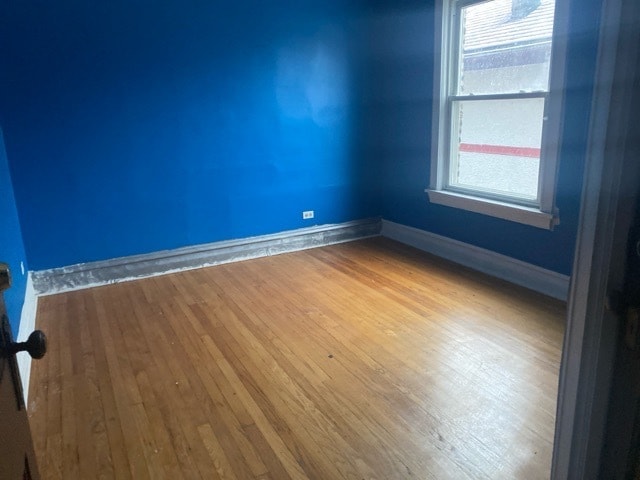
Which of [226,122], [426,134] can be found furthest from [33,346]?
[426,134]

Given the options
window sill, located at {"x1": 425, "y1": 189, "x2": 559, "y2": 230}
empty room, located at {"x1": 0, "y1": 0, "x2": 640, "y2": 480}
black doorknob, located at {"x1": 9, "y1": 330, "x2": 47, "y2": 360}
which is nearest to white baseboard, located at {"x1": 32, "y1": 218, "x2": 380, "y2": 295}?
empty room, located at {"x1": 0, "y1": 0, "x2": 640, "y2": 480}

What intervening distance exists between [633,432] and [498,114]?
3.21 metres

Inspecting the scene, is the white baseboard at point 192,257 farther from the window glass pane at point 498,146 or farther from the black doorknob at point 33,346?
the black doorknob at point 33,346

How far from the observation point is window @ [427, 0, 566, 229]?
320 cm

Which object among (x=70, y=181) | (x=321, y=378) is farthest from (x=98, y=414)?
(x=70, y=181)

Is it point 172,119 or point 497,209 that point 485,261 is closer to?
point 497,209

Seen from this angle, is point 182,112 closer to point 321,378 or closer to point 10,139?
point 10,139

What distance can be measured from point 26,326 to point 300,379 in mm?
1673

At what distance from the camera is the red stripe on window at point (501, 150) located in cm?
338

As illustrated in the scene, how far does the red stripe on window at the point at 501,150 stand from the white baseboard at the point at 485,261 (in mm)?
746

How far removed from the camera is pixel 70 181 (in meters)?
3.61

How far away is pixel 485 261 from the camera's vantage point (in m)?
3.85

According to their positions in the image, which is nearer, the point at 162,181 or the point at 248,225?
the point at 162,181

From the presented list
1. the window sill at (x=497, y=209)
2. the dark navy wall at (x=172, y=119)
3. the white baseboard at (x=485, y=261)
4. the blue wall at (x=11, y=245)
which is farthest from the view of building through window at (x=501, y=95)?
the blue wall at (x=11, y=245)
